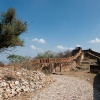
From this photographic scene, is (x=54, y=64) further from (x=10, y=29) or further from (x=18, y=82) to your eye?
(x=18, y=82)

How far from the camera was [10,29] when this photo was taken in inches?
757

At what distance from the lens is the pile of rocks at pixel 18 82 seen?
13.2 meters

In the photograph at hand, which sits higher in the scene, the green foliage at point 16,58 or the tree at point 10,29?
the tree at point 10,29

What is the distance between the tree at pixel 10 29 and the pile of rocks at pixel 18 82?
3.52 metres

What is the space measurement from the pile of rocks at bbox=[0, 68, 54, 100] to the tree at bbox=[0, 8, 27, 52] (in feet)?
11.6

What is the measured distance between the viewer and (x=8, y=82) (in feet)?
45.5

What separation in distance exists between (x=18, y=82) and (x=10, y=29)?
21.0ft

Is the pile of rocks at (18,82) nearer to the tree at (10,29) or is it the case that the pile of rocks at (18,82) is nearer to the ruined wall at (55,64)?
the tree at (10,29)

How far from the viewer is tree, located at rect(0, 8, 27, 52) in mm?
19328

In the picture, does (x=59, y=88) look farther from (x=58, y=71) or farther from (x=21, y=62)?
(x=58, y=71)

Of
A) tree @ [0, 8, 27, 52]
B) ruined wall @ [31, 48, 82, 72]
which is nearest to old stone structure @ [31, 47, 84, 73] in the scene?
ruined wall @ [31, 48, 82, 72]

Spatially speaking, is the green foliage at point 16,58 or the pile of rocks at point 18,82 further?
the green foliage at point 16,58

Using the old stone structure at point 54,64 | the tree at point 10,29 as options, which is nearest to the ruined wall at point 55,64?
the old stone structure at point 54,64

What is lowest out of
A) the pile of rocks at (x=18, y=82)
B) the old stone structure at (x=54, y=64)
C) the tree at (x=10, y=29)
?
the pile of rocks at (x=18, y=82)
